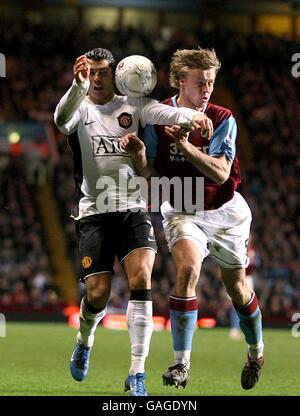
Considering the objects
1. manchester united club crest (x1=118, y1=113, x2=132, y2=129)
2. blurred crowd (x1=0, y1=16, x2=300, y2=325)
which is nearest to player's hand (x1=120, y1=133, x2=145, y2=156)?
manchester united club crest (x1=118, y1=113, x2=132, y2=129)

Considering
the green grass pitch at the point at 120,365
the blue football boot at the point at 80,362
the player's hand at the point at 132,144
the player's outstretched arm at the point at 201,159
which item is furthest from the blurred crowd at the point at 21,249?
the player's hand at the point at 132,144

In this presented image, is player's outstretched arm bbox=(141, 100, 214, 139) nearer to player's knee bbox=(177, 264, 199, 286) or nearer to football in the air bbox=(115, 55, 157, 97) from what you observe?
football in the air bbox=(115, 55, 157, 97)

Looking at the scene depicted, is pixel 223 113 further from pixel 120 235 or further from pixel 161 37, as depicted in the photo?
pixel 161 37

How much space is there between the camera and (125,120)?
7.42m

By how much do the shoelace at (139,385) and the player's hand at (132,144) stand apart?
1.45 metres

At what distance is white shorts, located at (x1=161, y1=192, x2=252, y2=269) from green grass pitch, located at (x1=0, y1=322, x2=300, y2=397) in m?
0.97

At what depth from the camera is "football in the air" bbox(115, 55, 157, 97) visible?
7.39 metres

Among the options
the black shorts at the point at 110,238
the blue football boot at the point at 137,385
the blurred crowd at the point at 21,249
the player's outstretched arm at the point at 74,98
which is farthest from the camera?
the blurred crowd at the point at 21,249

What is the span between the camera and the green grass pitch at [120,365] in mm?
7703

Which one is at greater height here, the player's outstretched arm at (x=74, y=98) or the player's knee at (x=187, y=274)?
the player's outstretched arm at (x=74, y=98)

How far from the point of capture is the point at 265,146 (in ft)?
82.8

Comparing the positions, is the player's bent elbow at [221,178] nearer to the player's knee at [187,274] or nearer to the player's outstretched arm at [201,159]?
the player's outstretched arm at [201,159]

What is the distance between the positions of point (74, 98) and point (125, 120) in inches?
21.5
